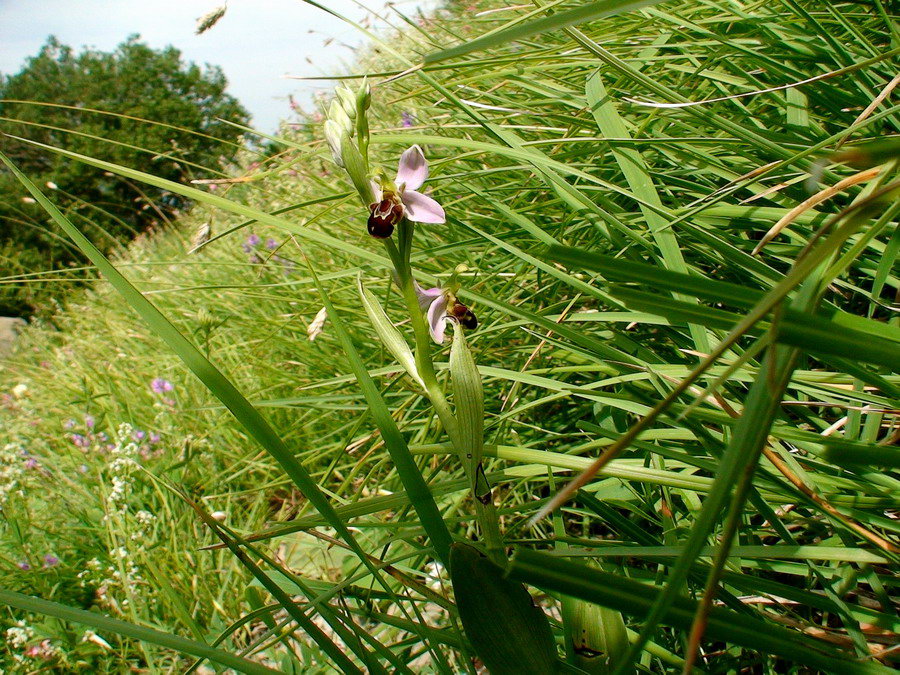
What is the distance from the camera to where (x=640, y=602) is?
1.04 feet

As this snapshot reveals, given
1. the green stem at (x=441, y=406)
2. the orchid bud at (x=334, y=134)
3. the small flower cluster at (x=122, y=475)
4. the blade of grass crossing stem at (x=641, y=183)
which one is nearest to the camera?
the green stem at (x=441, y=406)

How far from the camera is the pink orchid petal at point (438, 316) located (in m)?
0.66

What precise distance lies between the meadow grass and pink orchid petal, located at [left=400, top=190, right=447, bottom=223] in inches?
5.9

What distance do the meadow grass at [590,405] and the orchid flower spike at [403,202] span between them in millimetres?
98

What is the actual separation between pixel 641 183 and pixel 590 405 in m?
0.37

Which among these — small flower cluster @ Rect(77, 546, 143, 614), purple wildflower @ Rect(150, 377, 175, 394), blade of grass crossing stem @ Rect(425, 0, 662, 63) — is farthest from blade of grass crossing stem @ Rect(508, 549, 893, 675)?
purple wildflower @ Rect(150, 377, 175, 394)

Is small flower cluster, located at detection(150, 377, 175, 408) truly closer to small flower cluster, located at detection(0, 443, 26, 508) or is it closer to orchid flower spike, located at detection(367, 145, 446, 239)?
small flower cluster, located at detection(0, 443, 26, 508)

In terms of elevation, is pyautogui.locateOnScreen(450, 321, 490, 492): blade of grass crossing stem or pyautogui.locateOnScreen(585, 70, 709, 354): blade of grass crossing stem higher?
pyautogui.locateOnScreen(585, 70, 709, 354): blade of grass crossing stem

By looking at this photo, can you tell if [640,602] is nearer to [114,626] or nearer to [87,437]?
[114,626]

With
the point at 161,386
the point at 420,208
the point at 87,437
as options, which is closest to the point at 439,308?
the point at 420,208

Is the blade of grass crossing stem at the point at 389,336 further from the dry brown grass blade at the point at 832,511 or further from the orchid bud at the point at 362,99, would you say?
the dry brown grass blade at the point at 832,511

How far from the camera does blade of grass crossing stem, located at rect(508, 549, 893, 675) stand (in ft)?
0.99

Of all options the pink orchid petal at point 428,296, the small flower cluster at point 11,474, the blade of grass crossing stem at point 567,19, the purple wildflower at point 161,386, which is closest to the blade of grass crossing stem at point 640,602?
the blade of grass crossing stem at point 567,19

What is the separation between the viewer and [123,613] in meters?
1.25
